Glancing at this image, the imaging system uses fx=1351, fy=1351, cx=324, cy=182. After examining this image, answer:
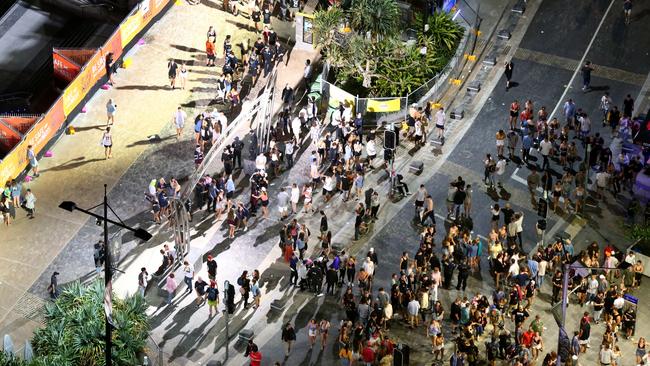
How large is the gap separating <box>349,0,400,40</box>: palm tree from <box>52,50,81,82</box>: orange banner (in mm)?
11126

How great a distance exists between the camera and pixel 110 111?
52.4 metres

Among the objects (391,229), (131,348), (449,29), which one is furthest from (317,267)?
(449,29)

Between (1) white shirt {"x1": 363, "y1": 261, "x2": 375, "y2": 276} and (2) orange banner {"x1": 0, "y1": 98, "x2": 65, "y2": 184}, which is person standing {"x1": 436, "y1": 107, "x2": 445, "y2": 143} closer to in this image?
(1) white shirt {"x1": 363, "y1": 261, "x2": 375, "y2": 276}

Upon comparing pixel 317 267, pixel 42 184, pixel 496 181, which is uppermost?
pixel 496 181

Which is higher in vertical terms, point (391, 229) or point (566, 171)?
point (566, 171)

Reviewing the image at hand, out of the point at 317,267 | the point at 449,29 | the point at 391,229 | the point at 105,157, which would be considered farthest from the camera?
the point at 449,29

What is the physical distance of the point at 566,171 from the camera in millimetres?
48938

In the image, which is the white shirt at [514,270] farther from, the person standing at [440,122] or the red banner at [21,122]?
the red banner at [21,122]

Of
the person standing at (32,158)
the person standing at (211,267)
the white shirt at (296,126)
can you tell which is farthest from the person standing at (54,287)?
the white shirt at (296,126)

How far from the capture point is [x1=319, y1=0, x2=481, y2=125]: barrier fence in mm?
52188

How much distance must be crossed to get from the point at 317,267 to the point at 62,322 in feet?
28.1

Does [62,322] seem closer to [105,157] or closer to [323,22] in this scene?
[105,157]

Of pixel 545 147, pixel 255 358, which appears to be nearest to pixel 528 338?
pixel 255 358

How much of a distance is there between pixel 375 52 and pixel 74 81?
1177cm
